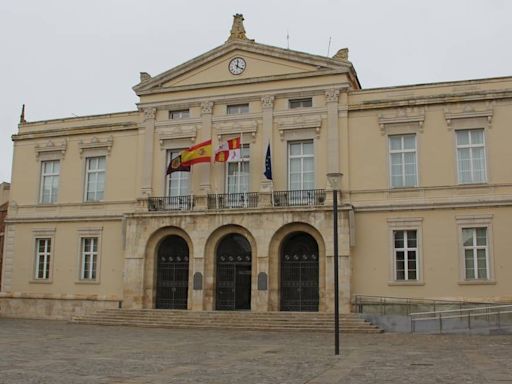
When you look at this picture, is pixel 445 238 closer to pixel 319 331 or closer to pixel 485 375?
pixel 319 331

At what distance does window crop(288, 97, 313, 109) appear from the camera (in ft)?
94.2

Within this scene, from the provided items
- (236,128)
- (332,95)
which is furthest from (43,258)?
(332,95)

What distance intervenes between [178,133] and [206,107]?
1.86 meters

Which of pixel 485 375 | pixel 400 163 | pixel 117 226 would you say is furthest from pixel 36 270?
pixel 485 375

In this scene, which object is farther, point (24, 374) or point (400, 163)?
point (400, 163)

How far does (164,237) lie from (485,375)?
19.9 metres

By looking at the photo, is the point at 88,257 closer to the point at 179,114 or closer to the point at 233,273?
the point at 233,273

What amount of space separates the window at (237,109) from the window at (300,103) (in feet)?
7.13

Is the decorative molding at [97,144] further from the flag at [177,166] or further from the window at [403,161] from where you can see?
the window at [403,161]

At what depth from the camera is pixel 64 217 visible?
105ft

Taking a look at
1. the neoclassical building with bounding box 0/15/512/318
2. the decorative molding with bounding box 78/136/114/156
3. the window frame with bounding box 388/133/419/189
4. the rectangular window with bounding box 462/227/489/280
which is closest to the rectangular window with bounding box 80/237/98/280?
the neoclassical building with bounding box 0/15/512/318

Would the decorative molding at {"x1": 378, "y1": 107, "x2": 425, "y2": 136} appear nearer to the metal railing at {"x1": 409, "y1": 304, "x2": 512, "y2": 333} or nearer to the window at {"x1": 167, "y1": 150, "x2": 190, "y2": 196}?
the metal railing at {"x1": 409, "y1": 304, "x2": 512, "y2": 333}

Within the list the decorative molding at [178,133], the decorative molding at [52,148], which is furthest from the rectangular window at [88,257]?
the decorative molding at [178,133]

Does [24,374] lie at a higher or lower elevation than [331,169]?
lower
